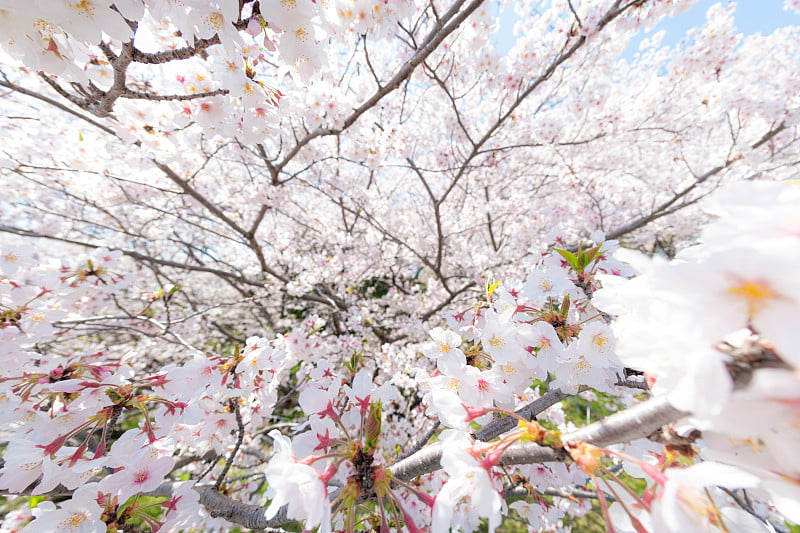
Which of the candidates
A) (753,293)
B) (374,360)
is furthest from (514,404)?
(374,360)

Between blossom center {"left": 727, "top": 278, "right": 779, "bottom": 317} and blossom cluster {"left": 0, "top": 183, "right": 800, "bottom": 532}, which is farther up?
blossom center {"left": 727, "top": 278, "right": 779, "bottom": 317}

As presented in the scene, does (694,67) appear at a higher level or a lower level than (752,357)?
higher

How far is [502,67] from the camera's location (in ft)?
13.3

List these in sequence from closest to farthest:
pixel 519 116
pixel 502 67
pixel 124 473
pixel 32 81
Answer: pixel 124 473 < pixel 32 81 < pixel 502 67 < pixel 519 116

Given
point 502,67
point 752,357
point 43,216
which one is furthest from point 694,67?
point 43,216

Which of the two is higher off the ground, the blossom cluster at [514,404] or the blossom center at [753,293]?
the blossom center at [753,293]

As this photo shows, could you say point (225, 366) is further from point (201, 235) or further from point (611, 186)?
point (611, 186)

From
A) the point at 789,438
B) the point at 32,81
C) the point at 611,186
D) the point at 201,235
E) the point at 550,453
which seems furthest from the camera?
the point at 611,186

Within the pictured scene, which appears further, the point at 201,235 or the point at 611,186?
the point at 611,186

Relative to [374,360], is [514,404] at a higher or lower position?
higher

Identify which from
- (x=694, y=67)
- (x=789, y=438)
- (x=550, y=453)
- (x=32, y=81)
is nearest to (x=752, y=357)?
(x=789, y=438)

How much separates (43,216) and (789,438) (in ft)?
30.0

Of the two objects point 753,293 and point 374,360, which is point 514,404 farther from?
point 374,360

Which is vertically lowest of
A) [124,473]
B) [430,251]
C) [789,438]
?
[124,473]
